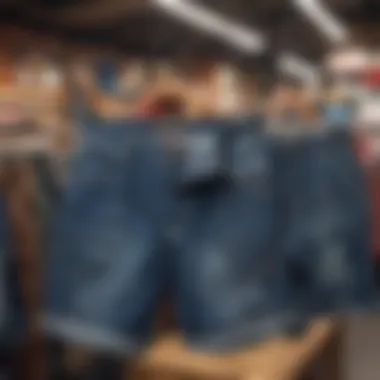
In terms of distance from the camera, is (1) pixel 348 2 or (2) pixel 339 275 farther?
(1) pixel 348 2

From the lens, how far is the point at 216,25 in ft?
11.6

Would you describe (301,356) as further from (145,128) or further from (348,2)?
(348,2)

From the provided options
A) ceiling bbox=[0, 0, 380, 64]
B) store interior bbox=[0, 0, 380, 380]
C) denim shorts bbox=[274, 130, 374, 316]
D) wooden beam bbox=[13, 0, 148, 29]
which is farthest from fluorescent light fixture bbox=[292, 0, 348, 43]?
denim shorts bbox=[274, 130, 374, 316]

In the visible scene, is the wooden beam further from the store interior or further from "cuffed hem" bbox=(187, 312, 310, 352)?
"cuffed hem" bbox=(187, 312, 310, 352)

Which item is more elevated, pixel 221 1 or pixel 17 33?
pixel 17 33

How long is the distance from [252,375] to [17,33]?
300 cm

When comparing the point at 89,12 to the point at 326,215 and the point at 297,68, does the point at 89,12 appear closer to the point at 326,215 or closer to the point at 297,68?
the point at 297,68

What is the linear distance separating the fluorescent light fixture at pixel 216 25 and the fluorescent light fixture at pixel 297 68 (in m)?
0.18

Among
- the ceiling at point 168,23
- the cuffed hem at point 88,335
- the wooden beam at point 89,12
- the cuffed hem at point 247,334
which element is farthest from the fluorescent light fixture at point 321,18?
the cuffed hem at point 88,335

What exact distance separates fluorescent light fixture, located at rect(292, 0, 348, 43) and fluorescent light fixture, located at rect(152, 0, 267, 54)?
234 millimetres

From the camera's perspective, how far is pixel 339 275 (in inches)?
74.6

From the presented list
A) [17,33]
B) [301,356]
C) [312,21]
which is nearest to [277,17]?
[312,21]

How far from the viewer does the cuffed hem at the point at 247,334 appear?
1802mm

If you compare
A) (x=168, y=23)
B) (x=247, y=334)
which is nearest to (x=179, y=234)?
(x=247, y=334)
